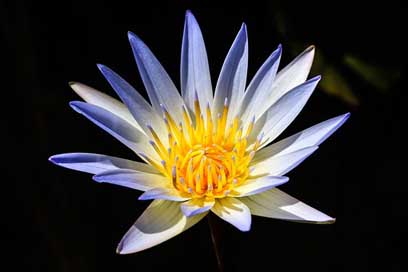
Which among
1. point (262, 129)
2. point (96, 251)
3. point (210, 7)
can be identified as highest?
point (210, 7)

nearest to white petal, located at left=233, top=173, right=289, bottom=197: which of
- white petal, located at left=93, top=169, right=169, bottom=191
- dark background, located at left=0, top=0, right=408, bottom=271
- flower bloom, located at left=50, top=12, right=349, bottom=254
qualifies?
flower bloom, located at left=50, top=12, right=349, bottom=254

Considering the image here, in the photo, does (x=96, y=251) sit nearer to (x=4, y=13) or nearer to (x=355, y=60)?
(x=4, y=13)

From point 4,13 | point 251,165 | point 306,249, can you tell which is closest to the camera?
point 251,165

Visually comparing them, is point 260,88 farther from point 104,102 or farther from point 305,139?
point 104,102

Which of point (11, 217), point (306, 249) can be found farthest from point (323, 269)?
point (11, 217)

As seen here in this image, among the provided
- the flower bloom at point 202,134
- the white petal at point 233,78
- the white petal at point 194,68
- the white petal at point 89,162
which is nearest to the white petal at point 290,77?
the flower bloom at point 202,134

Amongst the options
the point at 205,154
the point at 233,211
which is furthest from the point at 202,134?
the point at 233,211

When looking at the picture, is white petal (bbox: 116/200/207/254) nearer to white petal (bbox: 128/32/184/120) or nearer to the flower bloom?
the flower bloom

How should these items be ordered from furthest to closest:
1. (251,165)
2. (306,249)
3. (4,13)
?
1. (306,249)
2. (4,13)
3. (251,165)
